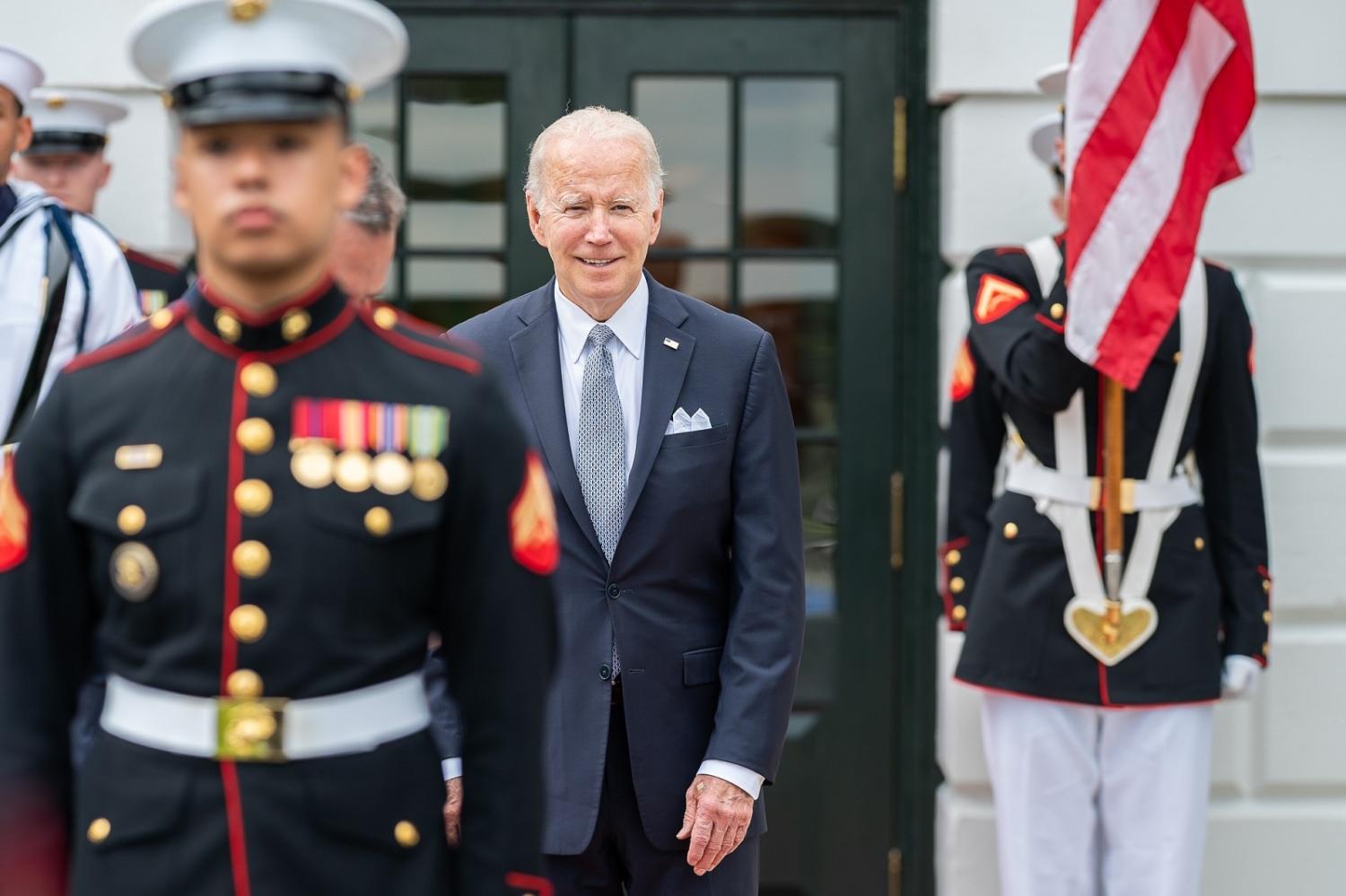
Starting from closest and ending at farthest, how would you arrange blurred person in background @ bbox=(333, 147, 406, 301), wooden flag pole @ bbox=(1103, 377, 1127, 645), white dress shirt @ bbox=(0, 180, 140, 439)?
1. blurred person in background @ bbox=(333, 147, 406, 301)
2. white dress shirt @ bbox=(0, 180, 140, 439)
3. wooden flag pole @ bbox=(1103, 377, 1127, 645)

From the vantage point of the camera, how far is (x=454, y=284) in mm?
4625

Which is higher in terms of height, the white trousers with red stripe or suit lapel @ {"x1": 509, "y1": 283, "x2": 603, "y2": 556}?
suit lapel @ {"x1": 509, "y1": 283, "x2": 603, "y2": 556}

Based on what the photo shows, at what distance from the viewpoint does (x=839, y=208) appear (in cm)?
460

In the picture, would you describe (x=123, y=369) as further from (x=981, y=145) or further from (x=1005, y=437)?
(x=981, y=145)

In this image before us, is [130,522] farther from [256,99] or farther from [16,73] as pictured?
[16,73]

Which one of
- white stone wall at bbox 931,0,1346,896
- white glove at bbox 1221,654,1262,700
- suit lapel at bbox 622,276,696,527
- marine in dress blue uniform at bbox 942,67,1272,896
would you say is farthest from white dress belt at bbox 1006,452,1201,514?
suit lapel at bbox 622,276,696,527

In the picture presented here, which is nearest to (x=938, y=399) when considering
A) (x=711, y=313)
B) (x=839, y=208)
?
(x=839, y=208)

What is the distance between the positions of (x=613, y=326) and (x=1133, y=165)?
1298 millimetres

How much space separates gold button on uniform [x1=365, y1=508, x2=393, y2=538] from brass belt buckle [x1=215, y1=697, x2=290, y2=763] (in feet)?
0.65

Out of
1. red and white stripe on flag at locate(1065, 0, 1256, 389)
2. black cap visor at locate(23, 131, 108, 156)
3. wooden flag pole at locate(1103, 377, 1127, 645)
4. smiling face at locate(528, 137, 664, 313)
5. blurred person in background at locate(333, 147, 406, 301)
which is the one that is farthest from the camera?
black cap visor at locate(23, 131, 108, 156)

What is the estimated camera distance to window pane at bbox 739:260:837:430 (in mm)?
4605

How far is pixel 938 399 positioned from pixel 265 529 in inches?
121

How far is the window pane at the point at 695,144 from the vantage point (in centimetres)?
458

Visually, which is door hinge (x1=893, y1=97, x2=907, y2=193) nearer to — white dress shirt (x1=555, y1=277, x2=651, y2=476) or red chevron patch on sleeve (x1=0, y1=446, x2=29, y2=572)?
white dress shirt (x1=555, y1=277, x2=651, y2=476)
